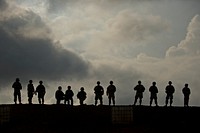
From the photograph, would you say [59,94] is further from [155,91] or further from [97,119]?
[155,91]

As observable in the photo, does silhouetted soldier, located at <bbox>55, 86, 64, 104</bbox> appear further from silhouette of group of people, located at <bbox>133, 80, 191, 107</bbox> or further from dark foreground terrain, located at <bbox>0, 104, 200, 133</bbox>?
silhouette of group of people, located at <bbox>133, 80, 191, 107</bbox>

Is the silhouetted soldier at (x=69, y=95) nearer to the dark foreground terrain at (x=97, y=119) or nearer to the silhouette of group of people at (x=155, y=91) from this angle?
the dark foreground terrain at (x=97, y=119)

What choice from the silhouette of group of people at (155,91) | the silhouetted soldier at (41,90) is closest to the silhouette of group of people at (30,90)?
the silhouetted soldier at (41,90)

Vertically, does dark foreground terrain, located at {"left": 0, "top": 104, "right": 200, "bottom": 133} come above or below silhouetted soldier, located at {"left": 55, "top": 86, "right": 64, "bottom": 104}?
below

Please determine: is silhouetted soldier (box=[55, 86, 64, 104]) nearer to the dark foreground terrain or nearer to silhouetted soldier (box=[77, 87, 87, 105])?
the dark foreground terrain

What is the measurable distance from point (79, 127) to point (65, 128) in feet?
3.06

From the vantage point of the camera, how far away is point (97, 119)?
37594 mm

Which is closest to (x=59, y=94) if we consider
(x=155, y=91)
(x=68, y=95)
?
(x=68, y=95)

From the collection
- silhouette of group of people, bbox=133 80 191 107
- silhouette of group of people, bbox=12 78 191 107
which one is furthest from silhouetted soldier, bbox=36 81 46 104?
silhouette of group of people, bbox=133 80 191 107

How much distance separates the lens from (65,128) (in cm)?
3641

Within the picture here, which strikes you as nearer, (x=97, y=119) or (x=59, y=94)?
(x=97, y=119)

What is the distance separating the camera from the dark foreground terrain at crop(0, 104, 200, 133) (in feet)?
119

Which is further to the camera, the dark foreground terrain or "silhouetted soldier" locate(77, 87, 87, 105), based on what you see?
"silhouetted soldier" locate(77, 87, 87, 105)

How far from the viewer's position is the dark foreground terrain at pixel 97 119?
119 feet
